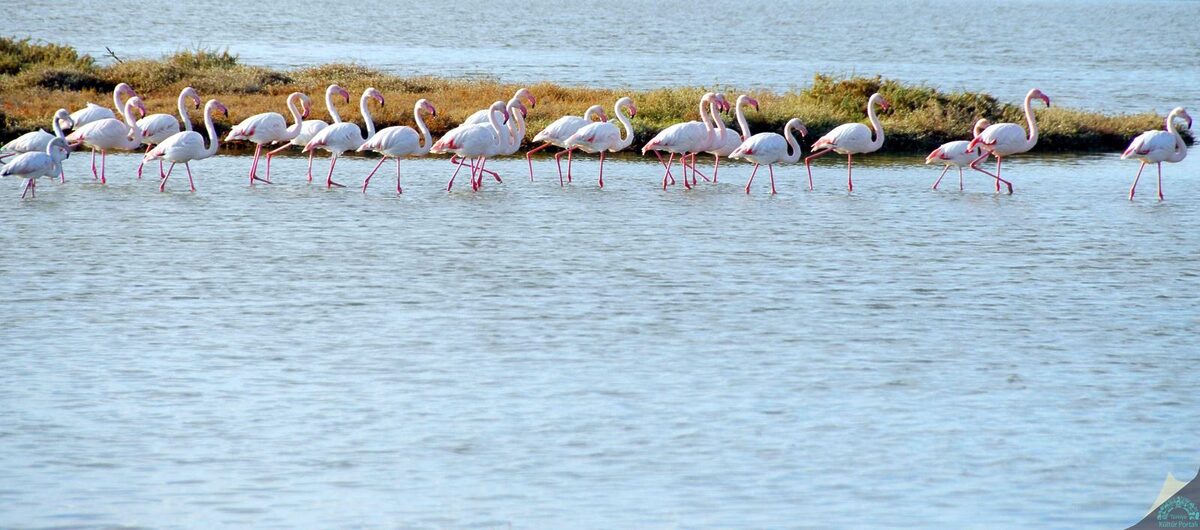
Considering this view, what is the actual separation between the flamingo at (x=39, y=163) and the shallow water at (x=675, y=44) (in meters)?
19.6

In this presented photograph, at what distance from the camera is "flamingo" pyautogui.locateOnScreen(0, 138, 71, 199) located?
15.1 metres

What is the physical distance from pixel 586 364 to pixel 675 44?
51681 millimetres

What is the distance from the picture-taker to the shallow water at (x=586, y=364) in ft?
21.9

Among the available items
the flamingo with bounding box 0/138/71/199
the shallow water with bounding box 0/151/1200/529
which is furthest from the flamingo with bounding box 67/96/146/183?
the shallow water with bounding box 0/151/1200/529

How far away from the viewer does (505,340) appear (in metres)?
9.63

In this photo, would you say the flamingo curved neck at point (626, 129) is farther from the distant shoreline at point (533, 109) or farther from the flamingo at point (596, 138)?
the distant shoreline at point (533, 109)

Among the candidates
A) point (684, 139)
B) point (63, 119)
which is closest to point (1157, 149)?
point (684, 139)

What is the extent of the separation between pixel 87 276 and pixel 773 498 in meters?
6.96

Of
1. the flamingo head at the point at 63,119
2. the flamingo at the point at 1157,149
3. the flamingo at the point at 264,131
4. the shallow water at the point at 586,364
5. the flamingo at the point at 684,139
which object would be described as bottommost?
the shallow water at the point at 586,364

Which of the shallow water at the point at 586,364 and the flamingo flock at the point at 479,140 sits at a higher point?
the flamingo flock at the point at 479,140

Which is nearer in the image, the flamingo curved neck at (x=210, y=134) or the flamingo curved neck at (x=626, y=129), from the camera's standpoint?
the flamingo curved neck at (x=210, y=134)

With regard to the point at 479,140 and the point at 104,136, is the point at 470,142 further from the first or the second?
the point at 104,136

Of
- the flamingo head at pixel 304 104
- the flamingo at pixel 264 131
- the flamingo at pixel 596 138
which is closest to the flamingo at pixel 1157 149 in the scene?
the flamingo at pixel 596 138

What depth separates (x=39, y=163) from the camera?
1518cm
